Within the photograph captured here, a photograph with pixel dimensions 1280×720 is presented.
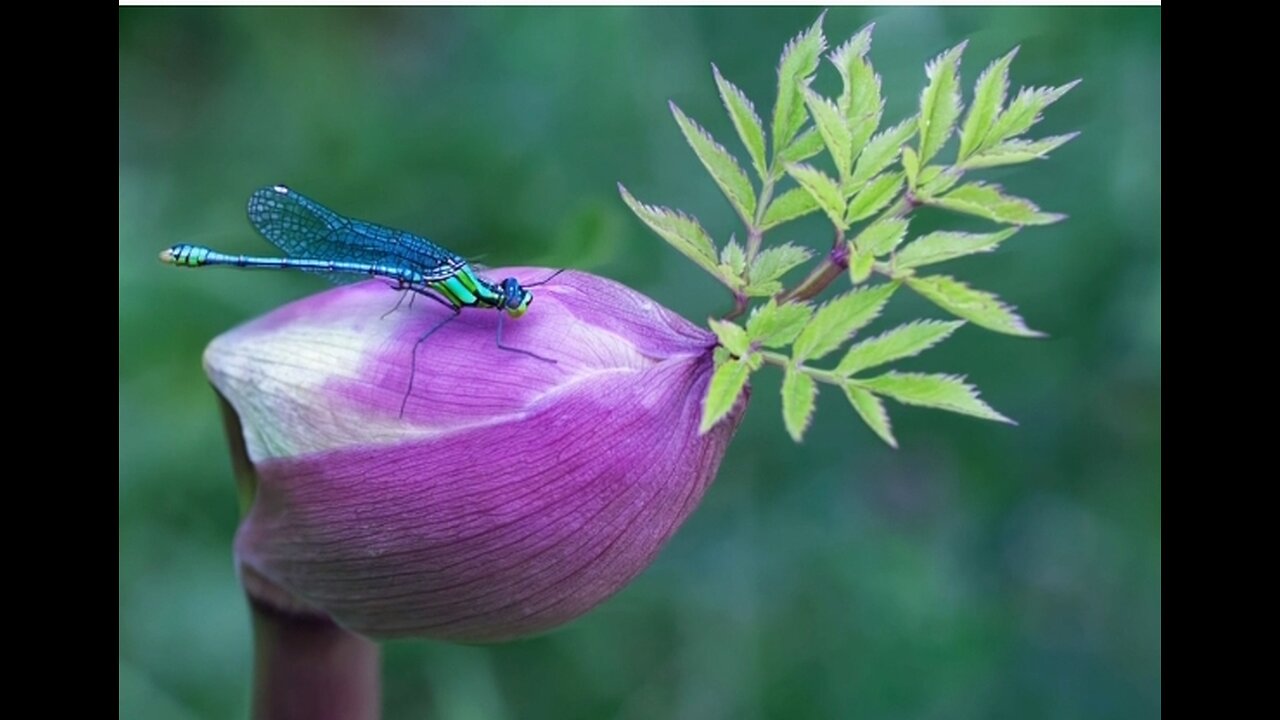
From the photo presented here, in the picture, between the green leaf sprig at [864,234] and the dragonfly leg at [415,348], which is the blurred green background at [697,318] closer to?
the dragonfly leg at [415,348]

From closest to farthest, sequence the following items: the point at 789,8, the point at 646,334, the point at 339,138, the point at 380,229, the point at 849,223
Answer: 1. the point at 849,223
2. the point at 646,334
3. the point at 380,229
4. the point at 339,138
5. the point at 789,8

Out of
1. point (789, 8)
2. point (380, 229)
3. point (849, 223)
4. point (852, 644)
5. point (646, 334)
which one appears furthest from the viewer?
point (789, 8)

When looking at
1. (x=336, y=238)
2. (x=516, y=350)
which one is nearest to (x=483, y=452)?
(x=516, y=350)

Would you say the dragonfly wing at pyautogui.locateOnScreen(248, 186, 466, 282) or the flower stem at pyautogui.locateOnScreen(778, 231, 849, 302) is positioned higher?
the dragonfly wing at pyautogui.locateOnScreen(248, 186, 466, 282)

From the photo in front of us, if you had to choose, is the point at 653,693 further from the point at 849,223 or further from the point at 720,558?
the point at 849,223

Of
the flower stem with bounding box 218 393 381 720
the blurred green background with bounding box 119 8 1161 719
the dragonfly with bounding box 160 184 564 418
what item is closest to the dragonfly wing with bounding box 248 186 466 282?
the dragonfly with bounding box 160 184 564 418

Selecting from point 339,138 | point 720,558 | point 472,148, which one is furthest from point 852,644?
point 339,138

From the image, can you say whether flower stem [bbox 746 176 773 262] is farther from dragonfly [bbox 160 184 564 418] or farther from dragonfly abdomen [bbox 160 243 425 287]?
dragonfly abdomen [bbox 160 243 425 287]
